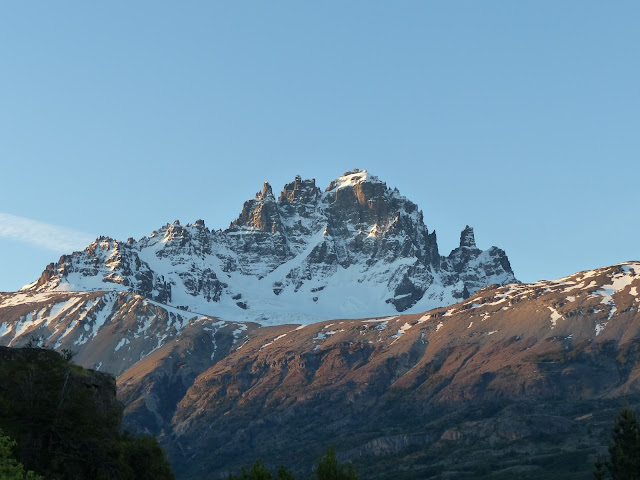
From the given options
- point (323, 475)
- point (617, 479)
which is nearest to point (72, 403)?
point (323, 475)

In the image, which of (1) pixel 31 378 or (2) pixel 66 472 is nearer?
(2) pixel 66 472

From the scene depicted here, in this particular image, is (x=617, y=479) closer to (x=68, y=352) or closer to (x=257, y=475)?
(x=257, y=475)

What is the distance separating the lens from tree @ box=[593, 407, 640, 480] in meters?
110

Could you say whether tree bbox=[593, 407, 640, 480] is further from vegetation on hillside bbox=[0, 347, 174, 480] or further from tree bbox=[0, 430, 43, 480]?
tree bbox=[0, 430, 43, 480]

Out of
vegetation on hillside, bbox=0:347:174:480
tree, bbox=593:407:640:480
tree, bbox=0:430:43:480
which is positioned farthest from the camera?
tree, bbox=593:407:640:480

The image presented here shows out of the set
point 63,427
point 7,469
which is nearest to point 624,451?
point 63,427

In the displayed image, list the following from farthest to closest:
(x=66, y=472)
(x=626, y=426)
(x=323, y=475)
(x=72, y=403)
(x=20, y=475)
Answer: (x=626, y=426) → (x=323, y=475) → (x=72, y=403) → (x=66, y=472) → (x=20, y=475)

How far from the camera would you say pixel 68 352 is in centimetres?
10069

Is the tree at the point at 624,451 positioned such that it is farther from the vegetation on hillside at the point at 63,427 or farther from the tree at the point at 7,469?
the tree at the point at 7,469

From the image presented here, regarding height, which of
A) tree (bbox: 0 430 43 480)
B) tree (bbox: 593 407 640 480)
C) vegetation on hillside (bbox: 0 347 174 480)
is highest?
vegetation on hillside (bbox: 0 347 174 480)

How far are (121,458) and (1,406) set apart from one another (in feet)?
36.0

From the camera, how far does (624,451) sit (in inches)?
4397

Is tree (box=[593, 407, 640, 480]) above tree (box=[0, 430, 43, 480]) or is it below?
below

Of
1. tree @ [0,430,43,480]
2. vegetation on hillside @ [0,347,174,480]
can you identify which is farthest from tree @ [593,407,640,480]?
tree @ [0,430,43,480]
